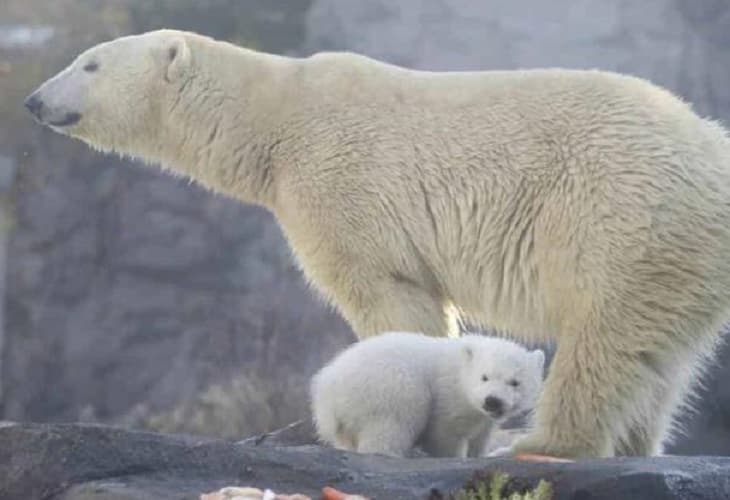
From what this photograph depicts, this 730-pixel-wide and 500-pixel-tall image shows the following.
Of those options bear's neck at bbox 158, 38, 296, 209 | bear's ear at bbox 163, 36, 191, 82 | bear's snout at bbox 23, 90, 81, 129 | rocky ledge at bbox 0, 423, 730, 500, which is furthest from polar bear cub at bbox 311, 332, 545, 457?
bear's snout at bbox 23, 90, 81, 129

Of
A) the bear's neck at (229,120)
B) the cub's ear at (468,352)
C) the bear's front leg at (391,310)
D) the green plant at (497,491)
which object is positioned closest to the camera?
the green plant at (497,491)

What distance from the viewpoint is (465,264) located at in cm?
597

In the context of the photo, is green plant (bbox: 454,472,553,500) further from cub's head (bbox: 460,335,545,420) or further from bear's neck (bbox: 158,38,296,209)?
bear's neck (bbox: 158,38,296,209)

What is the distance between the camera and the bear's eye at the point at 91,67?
22.1 ft

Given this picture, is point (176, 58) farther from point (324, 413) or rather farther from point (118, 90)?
→ point (324, 413)

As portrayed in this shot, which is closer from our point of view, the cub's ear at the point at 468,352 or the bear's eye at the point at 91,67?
the cub's ear at the point at 468,352

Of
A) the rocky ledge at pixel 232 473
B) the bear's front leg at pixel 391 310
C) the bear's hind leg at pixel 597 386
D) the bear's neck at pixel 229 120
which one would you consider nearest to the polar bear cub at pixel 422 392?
the bear's hind leg at pixel 597 386

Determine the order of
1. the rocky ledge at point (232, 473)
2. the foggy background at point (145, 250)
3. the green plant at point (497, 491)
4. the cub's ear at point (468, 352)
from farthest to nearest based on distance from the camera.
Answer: the foggy background at point (145, 250) → the cub's ear at point (468, 352) → the rocky ledge at point (232, 473) → the green plant at point (497, 491)

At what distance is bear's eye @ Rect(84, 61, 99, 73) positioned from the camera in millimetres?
6730

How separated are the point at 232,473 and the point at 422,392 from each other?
44.3 inches

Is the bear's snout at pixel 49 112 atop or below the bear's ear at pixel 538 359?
atop

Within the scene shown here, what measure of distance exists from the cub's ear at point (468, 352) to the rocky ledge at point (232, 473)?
2.89 feet

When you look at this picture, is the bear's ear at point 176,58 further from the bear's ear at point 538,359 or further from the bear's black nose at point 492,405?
the bear's black nose at point 492,405

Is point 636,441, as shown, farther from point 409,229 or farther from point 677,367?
point 409,229
